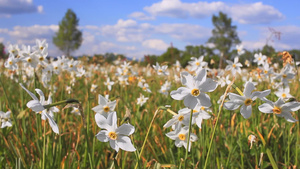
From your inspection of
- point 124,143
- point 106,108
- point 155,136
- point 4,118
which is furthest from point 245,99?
point 4,118

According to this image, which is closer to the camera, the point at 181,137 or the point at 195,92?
the point at 195,92

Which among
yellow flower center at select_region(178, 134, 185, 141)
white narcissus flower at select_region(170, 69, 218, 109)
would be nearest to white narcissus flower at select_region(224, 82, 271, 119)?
white narcissus flower at select_region(170, 69, 218, 109)

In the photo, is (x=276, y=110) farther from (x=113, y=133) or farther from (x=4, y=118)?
(x=4, y=118)

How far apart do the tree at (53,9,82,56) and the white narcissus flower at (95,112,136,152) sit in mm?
62819

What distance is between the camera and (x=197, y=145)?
262 cm

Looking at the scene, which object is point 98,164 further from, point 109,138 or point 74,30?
point 74,30

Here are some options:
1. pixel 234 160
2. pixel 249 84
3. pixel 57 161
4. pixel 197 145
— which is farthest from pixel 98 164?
pixel 249 84

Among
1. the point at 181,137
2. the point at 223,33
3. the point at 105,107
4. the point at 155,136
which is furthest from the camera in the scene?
the point at 223,33

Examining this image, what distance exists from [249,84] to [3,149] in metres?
2.47

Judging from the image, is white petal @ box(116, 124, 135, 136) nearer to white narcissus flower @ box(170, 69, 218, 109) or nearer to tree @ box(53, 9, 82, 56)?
white narcissus flower @ box(170, 69, 218, 109)

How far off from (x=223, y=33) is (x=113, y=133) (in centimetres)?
6114

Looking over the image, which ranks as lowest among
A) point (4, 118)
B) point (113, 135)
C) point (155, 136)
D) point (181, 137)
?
point (155, 136)

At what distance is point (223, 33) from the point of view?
58938mm

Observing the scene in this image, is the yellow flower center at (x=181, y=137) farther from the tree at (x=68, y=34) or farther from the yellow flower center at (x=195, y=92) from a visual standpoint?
the tree at (x=68, y=34)
